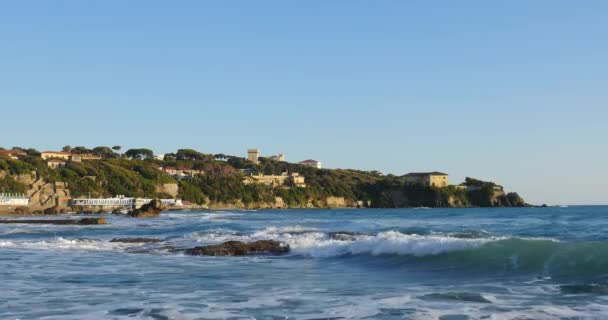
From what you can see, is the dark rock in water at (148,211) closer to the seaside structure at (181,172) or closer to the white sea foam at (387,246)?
the white sea foam at (387,246)

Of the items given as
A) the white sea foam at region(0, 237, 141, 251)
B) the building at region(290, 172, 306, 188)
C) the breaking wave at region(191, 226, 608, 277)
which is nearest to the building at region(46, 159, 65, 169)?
the building at region(290, 172, 306, 188)

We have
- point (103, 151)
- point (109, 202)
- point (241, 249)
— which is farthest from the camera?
point (103, 151)

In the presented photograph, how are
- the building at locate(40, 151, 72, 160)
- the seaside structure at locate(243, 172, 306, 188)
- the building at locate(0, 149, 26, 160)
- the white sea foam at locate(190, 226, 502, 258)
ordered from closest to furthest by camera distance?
the white sea foam at locate(190, 226, 502, 258), the building at locate(0, 149, 26, 160), the building at locate(40, 151, 72, 160), the seaside structure at locate(243, 172, 306, 188)

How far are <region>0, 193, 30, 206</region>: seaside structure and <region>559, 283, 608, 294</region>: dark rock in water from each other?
91353 millimetres

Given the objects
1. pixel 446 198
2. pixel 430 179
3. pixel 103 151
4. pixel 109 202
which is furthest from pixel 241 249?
pixel 103 151

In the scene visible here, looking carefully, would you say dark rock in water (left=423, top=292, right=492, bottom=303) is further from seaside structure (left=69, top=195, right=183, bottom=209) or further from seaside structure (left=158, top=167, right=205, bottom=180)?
seaside structure (left=158, top=167, right=205, bottom=180)

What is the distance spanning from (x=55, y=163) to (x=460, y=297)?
12363 centimetres

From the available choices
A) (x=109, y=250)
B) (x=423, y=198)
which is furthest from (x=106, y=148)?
(x=109, y=250)

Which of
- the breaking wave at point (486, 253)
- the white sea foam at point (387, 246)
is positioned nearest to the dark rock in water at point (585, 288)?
the breaking wave at point (486, 253)

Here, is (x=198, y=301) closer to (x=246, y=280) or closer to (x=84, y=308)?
(x=84, y=308)

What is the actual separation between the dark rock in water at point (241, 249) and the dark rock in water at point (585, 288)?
13.1 metres

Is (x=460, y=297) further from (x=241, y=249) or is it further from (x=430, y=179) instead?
(x=430, y=179)

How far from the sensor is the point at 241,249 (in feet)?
85.4

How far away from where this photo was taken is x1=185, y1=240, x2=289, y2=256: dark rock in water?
2563cm
